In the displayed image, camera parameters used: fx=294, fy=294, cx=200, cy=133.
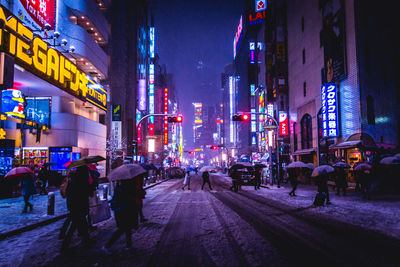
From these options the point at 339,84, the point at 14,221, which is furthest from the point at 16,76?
the point at 339,84

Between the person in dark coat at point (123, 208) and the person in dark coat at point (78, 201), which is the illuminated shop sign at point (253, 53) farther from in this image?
the person in dark coat at point (123, 208)

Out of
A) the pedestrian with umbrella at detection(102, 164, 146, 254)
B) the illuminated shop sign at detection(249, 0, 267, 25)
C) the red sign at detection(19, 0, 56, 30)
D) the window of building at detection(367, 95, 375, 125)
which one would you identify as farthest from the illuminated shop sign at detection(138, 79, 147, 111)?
the pedestrian with umbrella at detection(102, 164, 146, 254)

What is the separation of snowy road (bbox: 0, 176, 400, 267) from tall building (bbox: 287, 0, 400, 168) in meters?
15.0

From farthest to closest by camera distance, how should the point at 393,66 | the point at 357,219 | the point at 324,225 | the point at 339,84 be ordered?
the point at 393,66 → the point at 339,84 → the point at 357,219 → the point at 324,225

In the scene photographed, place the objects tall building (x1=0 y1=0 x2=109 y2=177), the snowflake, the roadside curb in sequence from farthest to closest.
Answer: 1. the snowflake
2. tall building (x1=0 y1=0 x2=109 y2=177)
3. the roadside curb

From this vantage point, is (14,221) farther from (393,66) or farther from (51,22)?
(393,66)

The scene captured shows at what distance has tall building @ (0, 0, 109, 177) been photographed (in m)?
17.8

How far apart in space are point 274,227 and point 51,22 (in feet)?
72.9

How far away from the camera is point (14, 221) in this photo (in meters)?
9.91

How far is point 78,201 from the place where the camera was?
6.61m

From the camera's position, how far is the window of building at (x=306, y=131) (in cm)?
3253

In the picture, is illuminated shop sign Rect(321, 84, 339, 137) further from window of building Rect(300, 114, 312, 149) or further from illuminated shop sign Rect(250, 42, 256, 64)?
illuminated shop sign Rect(250, 42, 256, 64)

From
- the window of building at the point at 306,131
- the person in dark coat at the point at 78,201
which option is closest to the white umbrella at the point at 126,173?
the person in dark coat at the point at 78,201

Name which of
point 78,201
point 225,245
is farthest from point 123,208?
point 225,245
